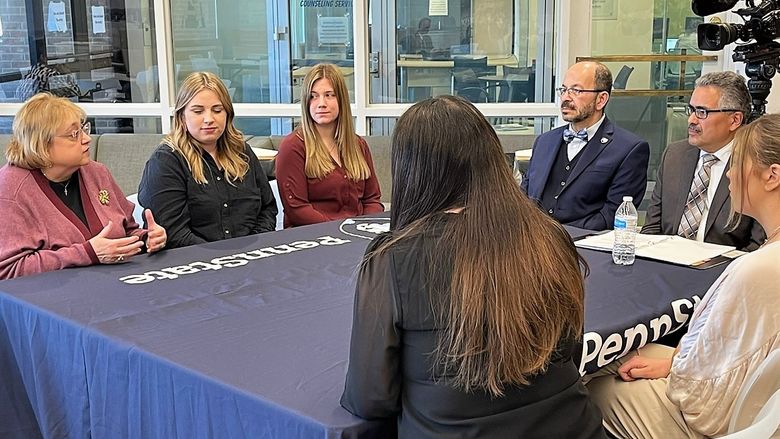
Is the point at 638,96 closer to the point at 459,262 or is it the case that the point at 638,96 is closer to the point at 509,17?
the point at 509,17

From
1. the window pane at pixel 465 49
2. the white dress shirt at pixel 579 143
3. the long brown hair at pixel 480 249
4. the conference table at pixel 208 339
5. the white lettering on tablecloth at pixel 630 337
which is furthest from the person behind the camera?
the window pane at pixel 465 49

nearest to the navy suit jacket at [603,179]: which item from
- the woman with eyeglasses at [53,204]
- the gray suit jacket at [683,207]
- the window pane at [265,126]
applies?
the gray suit jacket at [683,207]

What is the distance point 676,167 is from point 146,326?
1.99m

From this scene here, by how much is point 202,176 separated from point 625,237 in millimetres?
1429

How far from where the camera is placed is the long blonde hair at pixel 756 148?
5.66ft

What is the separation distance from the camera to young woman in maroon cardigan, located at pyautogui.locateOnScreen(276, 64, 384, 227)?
10.4 ft

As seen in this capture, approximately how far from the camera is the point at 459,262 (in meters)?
1.26

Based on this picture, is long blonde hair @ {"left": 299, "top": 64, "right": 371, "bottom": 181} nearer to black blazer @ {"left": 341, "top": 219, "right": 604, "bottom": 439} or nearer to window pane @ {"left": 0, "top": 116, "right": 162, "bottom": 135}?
black blazer @ {"left": 341, "top": 219, "right": 604, "bottom": 439}

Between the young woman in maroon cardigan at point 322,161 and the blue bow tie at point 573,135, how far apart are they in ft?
2.82

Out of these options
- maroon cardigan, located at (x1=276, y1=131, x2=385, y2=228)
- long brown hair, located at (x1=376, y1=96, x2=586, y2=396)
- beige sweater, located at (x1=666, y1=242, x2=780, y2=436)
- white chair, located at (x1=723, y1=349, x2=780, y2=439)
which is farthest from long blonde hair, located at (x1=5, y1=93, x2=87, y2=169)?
white chair, located at (x1=723, y1=349, x2=780, y2=439)

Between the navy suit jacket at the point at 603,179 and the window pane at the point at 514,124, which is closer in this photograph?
the navy suit jacket at the point at 603,179

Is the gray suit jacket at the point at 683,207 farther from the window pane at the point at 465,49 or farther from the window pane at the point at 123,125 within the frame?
the window pane at the point at 123,125

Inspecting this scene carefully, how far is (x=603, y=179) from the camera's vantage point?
10.5ft

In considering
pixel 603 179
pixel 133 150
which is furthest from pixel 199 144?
pixel 133 150
